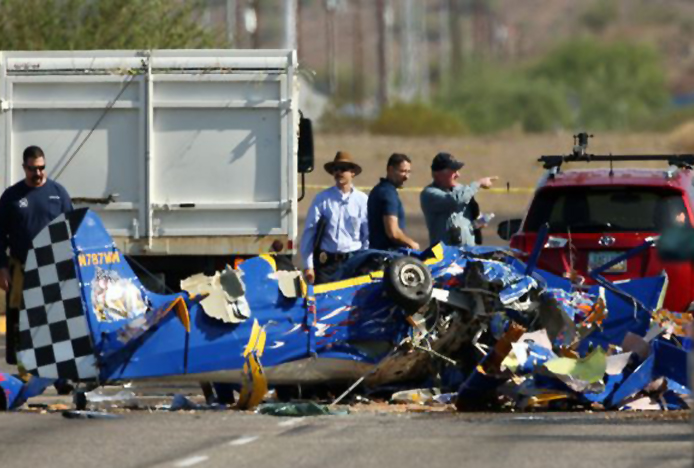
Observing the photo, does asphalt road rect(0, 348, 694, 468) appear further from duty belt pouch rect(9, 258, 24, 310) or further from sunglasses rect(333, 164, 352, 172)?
sunglasses rect(333, 164, 352, 172)

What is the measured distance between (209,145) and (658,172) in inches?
174

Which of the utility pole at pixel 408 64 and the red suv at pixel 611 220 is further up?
the utility pole at pixel 408 64

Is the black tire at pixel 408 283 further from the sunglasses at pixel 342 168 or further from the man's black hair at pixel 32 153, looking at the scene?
the sunglasses at pixel 342 168

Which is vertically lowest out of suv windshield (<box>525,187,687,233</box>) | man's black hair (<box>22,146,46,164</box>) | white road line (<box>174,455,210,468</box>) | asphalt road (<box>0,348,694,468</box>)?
asphalt road (<box>0,348,694,468</box>)

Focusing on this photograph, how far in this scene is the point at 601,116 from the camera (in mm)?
116125

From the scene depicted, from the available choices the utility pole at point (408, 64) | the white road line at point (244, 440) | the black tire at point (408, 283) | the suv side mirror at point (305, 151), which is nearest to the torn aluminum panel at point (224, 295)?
the black tire at point (408, 283)

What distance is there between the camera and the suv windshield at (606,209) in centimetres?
1591

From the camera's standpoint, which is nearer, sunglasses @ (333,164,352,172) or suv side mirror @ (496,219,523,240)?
suv side mirror @ (496,219,523,240)

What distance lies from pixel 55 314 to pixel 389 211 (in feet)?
13.1

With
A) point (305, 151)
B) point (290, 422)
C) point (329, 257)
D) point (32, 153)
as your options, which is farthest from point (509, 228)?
point (290, 422)

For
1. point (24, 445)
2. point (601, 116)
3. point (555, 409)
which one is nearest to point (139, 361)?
point (24, 445)

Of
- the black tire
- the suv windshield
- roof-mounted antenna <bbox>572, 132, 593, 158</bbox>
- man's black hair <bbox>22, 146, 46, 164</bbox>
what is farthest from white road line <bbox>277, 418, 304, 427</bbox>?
roof-mounted antenna <bbox>572, 132, 593, 158</bbox>

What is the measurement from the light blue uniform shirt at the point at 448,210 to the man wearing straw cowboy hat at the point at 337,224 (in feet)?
2.14

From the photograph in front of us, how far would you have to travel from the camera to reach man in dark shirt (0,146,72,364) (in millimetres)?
15461
